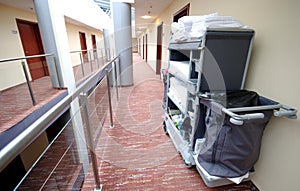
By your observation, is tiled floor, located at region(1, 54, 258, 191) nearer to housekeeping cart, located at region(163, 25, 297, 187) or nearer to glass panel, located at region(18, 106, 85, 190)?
glass panel, located at region(18, 106, 85, 190)

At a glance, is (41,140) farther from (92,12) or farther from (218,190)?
(92,12)

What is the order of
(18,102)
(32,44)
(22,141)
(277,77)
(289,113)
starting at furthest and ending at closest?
(32,44) < (18,102) < (277,77) < (289,113) < (22,141)

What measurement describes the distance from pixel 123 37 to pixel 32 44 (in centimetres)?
315

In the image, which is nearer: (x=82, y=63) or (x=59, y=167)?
(x=59, y=167)

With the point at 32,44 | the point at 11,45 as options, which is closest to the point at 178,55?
the point at 11,45

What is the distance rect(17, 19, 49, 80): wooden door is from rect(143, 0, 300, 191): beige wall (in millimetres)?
3858

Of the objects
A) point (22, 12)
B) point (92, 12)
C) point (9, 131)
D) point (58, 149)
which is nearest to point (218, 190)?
point (58, 149)

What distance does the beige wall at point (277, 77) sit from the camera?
83cm

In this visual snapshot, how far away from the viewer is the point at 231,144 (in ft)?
2.95

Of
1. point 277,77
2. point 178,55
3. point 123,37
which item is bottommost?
point 277,77

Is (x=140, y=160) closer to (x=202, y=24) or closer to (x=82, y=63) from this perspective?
(x=202, y=24)

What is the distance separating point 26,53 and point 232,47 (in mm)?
5362

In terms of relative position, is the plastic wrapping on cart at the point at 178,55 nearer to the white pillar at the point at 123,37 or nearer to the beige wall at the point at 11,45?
the white pillar at the point at 123,37

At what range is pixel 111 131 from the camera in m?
1.92
